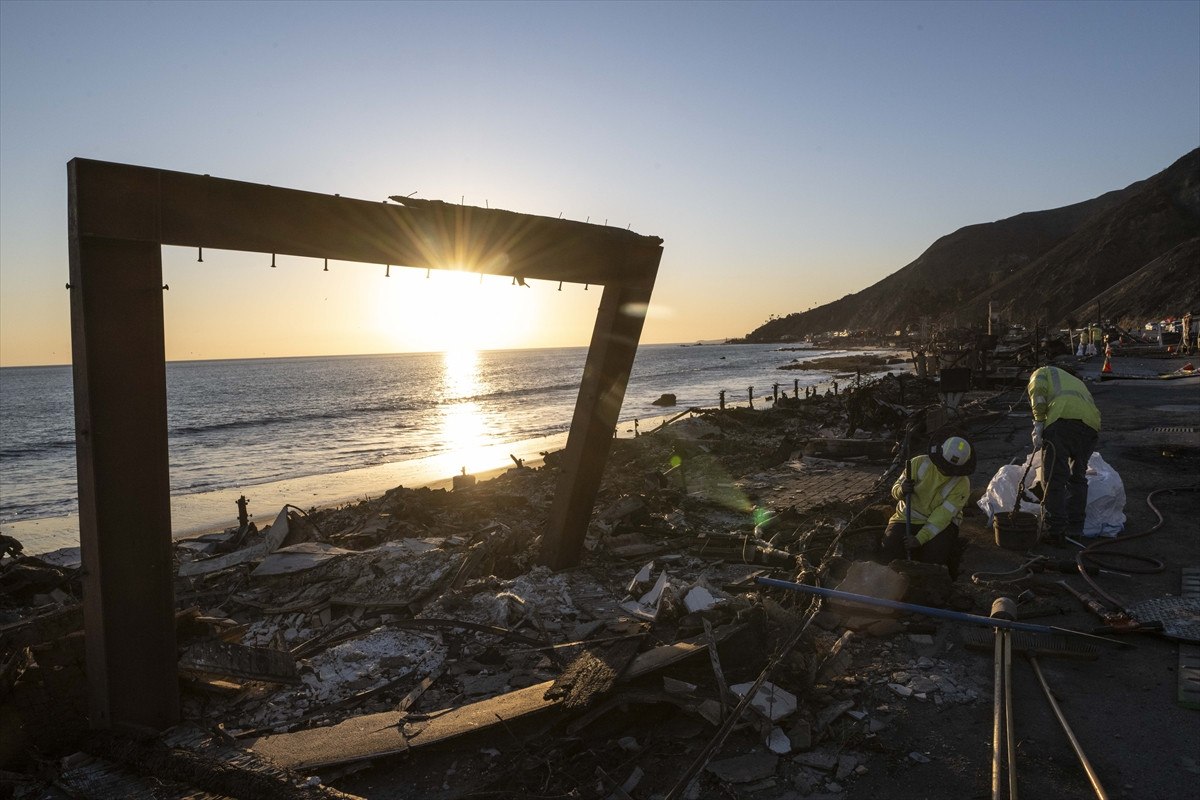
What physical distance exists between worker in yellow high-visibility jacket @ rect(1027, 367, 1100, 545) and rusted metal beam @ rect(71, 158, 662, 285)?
198 inches

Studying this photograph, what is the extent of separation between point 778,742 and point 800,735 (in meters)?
0.17

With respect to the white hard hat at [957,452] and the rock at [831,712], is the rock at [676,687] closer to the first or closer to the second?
the rock at [831,712]

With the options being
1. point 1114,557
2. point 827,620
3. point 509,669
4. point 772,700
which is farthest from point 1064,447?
point 509,669

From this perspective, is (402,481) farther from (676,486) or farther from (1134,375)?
(1134,375)

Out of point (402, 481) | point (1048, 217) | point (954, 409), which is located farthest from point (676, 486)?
point (1048, 217)

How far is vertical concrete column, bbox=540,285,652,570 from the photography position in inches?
276

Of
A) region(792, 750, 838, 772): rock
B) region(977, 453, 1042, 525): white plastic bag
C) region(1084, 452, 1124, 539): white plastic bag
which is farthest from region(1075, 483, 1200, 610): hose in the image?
region(792, 750, 838, 772): rock

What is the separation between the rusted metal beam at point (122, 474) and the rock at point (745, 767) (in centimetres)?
355

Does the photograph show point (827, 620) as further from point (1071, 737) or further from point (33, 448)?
point (33, 448)

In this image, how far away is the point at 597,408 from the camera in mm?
7074

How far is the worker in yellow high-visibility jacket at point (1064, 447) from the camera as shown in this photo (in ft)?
25.9

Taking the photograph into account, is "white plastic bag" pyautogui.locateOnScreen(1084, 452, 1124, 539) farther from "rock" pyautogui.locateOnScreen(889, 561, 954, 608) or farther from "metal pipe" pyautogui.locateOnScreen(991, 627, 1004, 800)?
"metal pipe" pyautogui.locateOnScreen(991, 627, 1004, 800)

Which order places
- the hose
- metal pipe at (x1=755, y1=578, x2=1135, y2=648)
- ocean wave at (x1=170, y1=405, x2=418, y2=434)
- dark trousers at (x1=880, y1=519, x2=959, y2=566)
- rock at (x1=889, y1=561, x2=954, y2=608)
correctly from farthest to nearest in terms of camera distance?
ocean wave at (x1=170, y1=405, x2=418, y2=434)
dark trousers at (x1=880, y1=519, x2=959, y2=566)
the hose
rock at (x1=889, y1=561, x2=954, y2=608)
metal pipe at (x1=755, y1=578, x2=1135, y2=648)

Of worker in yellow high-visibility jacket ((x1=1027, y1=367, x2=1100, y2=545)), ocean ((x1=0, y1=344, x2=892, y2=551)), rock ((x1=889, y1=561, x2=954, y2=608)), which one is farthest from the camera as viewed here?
ocean ((x1=0, y1=344, x2=892, y2=551))
